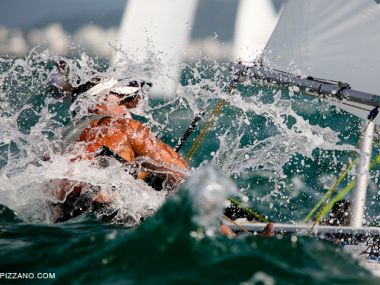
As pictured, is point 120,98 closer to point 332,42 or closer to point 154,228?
point 154,228

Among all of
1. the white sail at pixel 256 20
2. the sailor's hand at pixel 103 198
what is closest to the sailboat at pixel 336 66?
the sailor's hand at pixel 103 198

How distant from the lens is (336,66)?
492 centimetres

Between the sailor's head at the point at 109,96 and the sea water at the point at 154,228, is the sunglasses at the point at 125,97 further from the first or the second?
the sea water at the point at 154,228

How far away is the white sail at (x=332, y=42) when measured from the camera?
4.66 m

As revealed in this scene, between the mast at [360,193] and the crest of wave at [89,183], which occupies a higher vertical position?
the mast at [360,193]

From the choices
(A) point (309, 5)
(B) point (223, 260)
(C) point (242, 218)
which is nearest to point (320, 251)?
(B) point (223, 260)

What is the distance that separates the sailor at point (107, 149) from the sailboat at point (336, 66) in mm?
730

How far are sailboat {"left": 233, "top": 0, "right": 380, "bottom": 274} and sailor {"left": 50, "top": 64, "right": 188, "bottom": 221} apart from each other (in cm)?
73

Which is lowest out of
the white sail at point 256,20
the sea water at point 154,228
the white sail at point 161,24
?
the sea water at point 154,228

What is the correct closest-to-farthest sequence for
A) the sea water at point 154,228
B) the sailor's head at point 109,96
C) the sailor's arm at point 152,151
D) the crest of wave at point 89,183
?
1. the sea water at point 154,228
2. the crest of wave at point 89,183
3. the sailor's arm at point 152,151
4. the sailor's head at point 109,96

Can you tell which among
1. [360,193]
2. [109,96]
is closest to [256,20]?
[360,193]

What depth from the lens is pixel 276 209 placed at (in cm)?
580

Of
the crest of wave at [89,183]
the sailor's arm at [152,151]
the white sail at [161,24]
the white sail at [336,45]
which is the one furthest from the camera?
the white sail at [161,24]

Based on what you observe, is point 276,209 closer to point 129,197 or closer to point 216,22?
point 129,197
